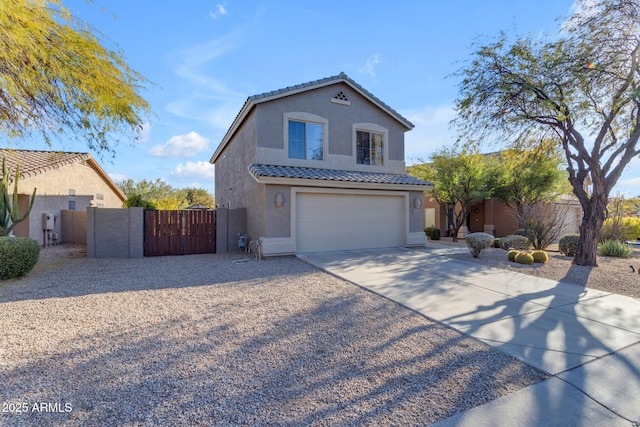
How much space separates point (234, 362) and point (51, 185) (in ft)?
61.1

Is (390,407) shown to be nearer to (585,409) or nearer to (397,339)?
(397,339)

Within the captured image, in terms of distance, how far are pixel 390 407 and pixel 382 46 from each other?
1105 centimetres

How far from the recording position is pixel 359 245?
12.6 m

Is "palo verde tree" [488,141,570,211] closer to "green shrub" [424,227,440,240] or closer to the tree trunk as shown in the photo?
"green shrub" [424,227,440,240]

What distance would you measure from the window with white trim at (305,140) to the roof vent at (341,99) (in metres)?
1.38

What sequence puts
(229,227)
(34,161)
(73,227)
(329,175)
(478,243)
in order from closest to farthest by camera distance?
(478,243) < (329,175) < (229,227) < (34,161) < (73,227)

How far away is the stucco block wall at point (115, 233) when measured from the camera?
439 inches

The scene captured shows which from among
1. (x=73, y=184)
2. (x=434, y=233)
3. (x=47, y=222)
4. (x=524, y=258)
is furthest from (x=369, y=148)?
(x=73, y=184)

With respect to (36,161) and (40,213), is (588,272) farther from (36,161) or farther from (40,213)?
(36,161)

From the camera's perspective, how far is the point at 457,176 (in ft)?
60.9

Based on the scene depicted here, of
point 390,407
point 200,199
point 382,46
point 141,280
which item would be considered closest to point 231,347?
point 390,407

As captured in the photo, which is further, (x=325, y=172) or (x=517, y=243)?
(x=517, y=243)

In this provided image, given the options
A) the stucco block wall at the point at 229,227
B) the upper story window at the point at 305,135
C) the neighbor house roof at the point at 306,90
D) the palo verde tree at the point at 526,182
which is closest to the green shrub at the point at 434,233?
the palo verde tree at the point at 526,182

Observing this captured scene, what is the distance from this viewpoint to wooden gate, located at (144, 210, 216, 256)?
38.8ft
